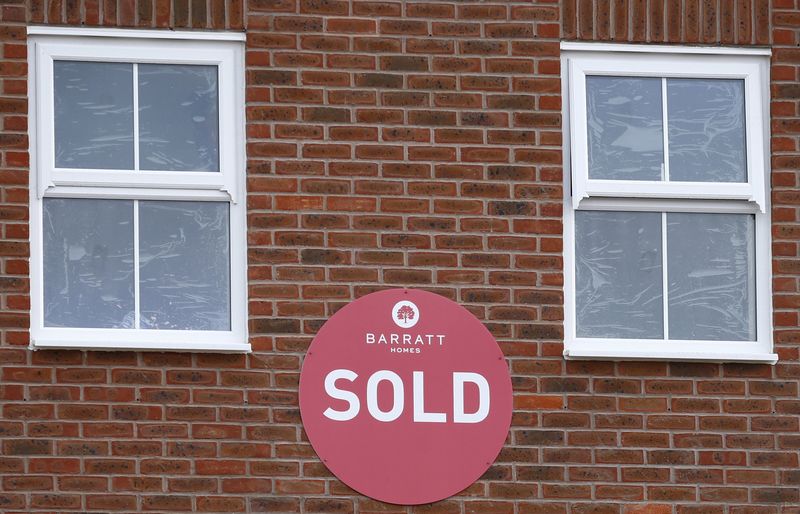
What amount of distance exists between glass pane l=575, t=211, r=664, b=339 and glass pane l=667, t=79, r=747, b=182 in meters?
0.32

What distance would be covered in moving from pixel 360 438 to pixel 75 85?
2.15 meters

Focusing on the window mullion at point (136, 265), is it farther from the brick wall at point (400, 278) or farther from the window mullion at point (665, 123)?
the window mullion at point (665, 123)

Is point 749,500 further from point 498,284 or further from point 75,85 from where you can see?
point 75,85

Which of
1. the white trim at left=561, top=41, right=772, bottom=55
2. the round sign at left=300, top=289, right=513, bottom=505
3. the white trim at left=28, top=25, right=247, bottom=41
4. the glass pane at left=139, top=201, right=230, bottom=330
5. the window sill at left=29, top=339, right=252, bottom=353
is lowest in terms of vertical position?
the round sign at left=300, top=289, right=513, bottom=505

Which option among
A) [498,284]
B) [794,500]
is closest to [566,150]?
[498,284]

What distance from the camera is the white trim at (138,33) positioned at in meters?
8.70

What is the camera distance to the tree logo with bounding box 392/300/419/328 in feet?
28.4

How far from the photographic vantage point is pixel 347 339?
860 cm

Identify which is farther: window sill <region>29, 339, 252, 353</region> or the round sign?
the round sign

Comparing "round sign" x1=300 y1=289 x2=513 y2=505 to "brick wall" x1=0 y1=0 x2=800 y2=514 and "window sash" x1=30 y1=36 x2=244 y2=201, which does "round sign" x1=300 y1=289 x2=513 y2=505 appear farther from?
"window sash" x1=30 y1=36 x2=244 y2=201

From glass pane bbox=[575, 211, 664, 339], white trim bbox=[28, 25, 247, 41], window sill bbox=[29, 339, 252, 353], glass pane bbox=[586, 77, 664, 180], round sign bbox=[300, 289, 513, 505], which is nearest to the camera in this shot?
window sill bbox=[29, 339, 252, 353]

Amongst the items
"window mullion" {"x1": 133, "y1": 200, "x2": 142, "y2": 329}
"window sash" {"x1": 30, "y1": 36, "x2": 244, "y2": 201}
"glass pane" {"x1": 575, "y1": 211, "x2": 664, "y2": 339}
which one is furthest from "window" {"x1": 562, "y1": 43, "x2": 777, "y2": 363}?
"window mullion" {"x1": 133, "y1": 200, "x2": 142, "y2": 329}

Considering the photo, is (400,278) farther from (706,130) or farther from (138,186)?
(706,130)

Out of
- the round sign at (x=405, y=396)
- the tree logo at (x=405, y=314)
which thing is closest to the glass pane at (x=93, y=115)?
the round sign at (x=405, y=396)
